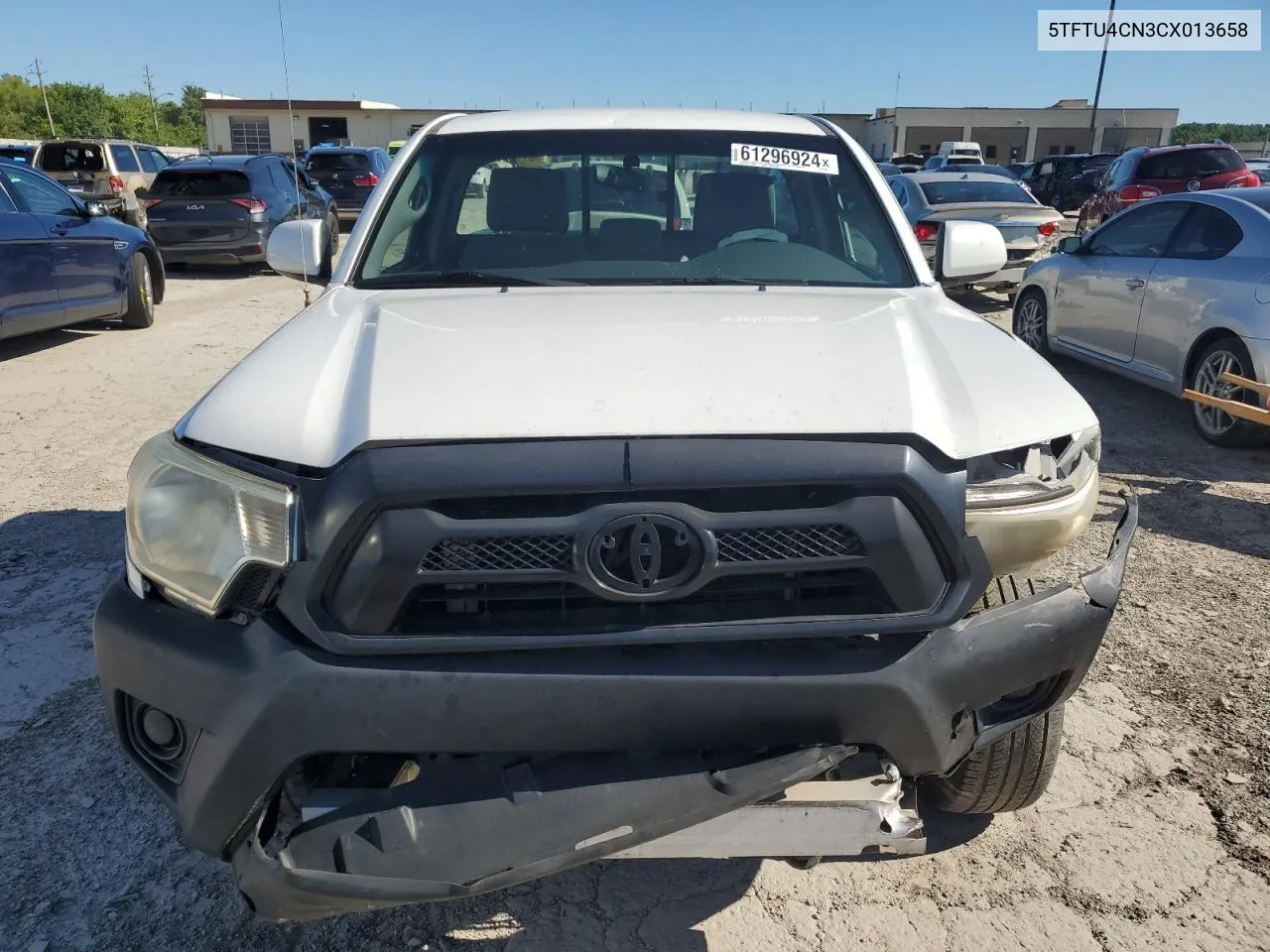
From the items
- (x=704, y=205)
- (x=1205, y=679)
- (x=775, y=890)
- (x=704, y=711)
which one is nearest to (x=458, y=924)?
(x=775, y=890)

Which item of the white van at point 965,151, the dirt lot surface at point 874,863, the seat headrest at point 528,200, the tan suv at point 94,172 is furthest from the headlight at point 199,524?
the white van at point 965,151

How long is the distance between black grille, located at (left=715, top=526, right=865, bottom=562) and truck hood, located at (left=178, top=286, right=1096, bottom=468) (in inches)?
7.7

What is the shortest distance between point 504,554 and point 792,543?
54 cm

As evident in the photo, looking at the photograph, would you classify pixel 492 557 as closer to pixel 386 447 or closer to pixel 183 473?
pixel 386 447

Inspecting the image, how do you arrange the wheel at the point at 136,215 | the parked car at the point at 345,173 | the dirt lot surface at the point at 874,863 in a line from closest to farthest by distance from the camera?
the dirt lot surface at the point at 874,863, the wheel at the point at 136,215, the parked car at the point at 345,173

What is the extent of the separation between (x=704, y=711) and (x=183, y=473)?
1.12 m

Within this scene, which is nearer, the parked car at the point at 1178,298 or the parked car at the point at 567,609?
the parked car at the point at 567,609

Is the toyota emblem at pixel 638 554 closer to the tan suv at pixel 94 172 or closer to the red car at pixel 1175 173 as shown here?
the red car at pixel 1175 173

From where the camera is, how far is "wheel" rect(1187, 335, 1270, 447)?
6090 mm

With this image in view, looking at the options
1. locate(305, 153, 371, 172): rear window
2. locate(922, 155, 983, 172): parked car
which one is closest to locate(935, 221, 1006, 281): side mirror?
locate(305, 153, 371, 172): rear window

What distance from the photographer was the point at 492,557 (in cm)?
186

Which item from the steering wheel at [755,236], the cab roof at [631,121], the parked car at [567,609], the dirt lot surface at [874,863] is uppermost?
the cab roof at [631,121]

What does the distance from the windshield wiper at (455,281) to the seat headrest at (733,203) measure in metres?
0.60

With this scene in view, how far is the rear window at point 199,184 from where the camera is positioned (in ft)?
45.2
